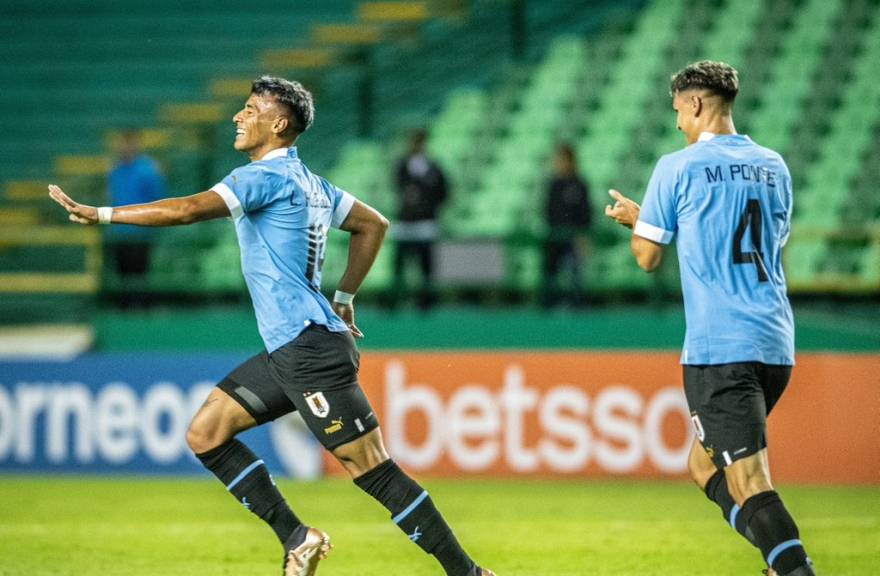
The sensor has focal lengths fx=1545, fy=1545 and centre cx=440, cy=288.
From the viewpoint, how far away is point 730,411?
5781 mm

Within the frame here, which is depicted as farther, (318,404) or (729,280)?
(318,404)

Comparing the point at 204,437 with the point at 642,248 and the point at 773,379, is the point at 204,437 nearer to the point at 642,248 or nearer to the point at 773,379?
the point at 642,248

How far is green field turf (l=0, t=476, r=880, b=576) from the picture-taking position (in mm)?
7902

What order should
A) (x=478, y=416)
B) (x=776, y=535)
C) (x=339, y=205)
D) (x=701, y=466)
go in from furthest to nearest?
(x=478, y=416), (x=339, y=205), (x=701, y=466), (x=776, y=535)

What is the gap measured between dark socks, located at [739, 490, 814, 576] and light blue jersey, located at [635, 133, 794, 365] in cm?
54

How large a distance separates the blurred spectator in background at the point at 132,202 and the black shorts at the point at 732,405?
29.4 ft

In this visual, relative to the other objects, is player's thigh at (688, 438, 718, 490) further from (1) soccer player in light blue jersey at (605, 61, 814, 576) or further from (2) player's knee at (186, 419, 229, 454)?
(2) player's knee at (186, 419, 229, 454)

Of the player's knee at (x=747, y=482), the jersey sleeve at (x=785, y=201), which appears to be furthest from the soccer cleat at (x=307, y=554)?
the jersey sleeve at (x=785, y=201)

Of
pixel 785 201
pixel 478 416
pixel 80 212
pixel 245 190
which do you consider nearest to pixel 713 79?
pixel 785 201

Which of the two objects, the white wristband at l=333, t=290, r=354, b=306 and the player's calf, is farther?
the white wristband at l=333, t=290, r=354, b=306

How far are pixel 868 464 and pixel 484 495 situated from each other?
3.12 m

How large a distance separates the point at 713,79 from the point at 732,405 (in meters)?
1.26

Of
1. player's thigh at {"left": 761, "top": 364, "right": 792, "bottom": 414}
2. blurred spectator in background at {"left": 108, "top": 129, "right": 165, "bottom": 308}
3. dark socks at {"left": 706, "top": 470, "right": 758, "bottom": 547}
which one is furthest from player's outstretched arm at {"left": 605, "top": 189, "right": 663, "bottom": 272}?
blurred spectator in background at {"left": 108, "top": 129, "right": 165, "bottom": 308}

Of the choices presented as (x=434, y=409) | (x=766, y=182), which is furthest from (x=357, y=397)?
(x=434, y=409)
